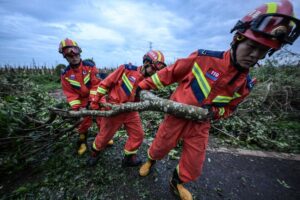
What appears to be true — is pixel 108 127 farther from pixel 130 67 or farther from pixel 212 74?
pixel 212 74

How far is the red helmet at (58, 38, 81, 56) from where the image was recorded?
2.87 m

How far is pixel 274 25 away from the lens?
4.33 feet

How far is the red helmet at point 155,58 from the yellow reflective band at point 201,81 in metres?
0.65


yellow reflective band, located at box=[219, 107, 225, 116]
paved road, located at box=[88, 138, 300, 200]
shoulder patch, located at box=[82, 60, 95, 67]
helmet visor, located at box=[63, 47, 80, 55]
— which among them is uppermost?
helmet visor, located at box=[63, 47, 80, 55]

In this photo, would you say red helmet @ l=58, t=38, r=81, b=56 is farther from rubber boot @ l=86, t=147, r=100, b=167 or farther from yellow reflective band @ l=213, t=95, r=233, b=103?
yellow reflective band @ l=213, t=95, r=233, b=103

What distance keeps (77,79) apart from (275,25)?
3.04 m

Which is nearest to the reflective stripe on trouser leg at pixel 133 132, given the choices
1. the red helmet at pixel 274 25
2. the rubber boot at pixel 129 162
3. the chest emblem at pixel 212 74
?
the rubber boot at pixel 129 162

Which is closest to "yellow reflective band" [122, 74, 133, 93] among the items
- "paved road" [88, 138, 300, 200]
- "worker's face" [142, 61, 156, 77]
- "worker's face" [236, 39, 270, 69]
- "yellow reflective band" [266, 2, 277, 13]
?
"worker's face" [142, 61, 156, 77]

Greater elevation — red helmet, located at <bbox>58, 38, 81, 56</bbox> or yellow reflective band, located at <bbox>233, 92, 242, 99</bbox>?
red helmet, located at <bbox>58, 38, 81, 56</bbox>

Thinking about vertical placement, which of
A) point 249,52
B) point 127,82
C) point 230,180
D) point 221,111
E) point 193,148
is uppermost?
point 249,52

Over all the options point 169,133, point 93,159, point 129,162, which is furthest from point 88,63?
point 169,133

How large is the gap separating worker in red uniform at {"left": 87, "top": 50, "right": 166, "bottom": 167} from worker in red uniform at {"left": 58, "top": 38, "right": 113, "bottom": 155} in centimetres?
57

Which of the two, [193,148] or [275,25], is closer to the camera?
[275,25]

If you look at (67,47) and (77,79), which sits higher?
(67,47)
